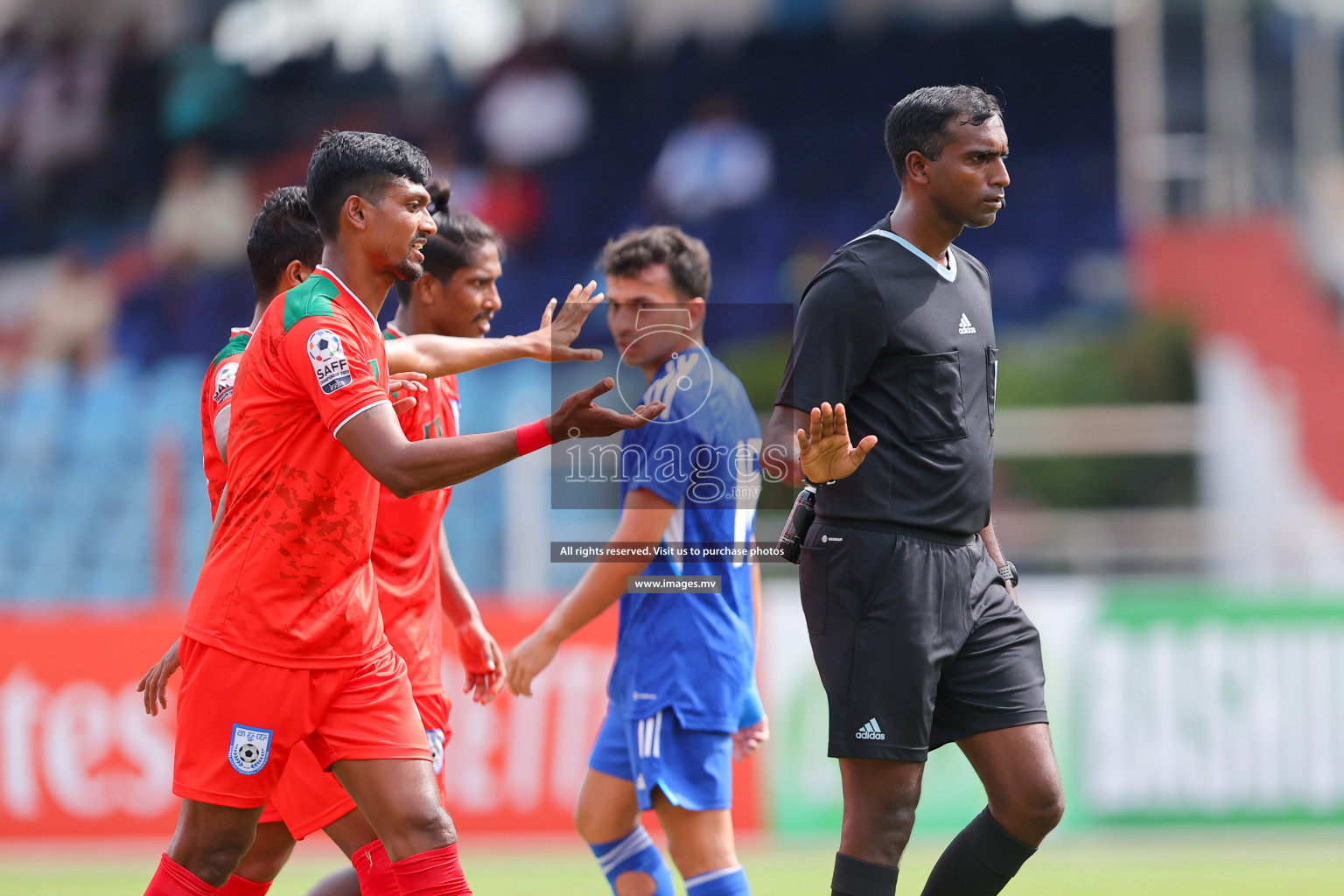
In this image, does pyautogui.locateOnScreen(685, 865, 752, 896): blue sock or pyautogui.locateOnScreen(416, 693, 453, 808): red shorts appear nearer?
pyautogui.locateOnScreen(416, 693, 453, 808): red shorts

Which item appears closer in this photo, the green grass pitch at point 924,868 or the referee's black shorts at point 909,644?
the referee's black shorts at point 909,644

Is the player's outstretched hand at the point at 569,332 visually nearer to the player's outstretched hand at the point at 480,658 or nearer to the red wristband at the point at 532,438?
the red wristband at the point at 532,438

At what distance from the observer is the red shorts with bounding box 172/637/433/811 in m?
4.12

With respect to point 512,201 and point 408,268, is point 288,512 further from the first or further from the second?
point 512,201

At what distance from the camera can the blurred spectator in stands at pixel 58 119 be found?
60.5ft

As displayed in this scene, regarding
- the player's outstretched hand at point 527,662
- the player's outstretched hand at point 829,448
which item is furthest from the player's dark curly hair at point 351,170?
the player's outstretched hand at point 527,662

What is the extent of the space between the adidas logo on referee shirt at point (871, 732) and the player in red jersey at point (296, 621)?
121cm

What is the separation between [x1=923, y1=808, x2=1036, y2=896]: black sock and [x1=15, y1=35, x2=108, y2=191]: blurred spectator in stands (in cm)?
1652

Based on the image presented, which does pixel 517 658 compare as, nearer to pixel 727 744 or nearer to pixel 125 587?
pixel 727 744

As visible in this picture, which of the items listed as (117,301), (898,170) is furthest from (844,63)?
(898,170)

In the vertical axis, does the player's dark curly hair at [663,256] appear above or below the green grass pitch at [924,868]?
above

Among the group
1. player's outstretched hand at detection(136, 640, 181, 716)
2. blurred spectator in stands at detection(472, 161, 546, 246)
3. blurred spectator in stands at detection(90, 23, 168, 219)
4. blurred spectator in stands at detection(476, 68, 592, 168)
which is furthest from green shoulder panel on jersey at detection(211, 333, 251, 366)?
blurred spectator in stands at detection(90, 23, 168, 219)

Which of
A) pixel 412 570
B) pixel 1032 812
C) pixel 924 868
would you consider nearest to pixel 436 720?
pixel 412 570

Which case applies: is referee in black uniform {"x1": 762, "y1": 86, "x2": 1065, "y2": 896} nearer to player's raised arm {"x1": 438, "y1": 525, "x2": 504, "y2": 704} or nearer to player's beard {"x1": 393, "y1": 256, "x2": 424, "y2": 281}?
player's beard {"x1": 393, "y1": 256, "x2": 424, "y2": 281}
